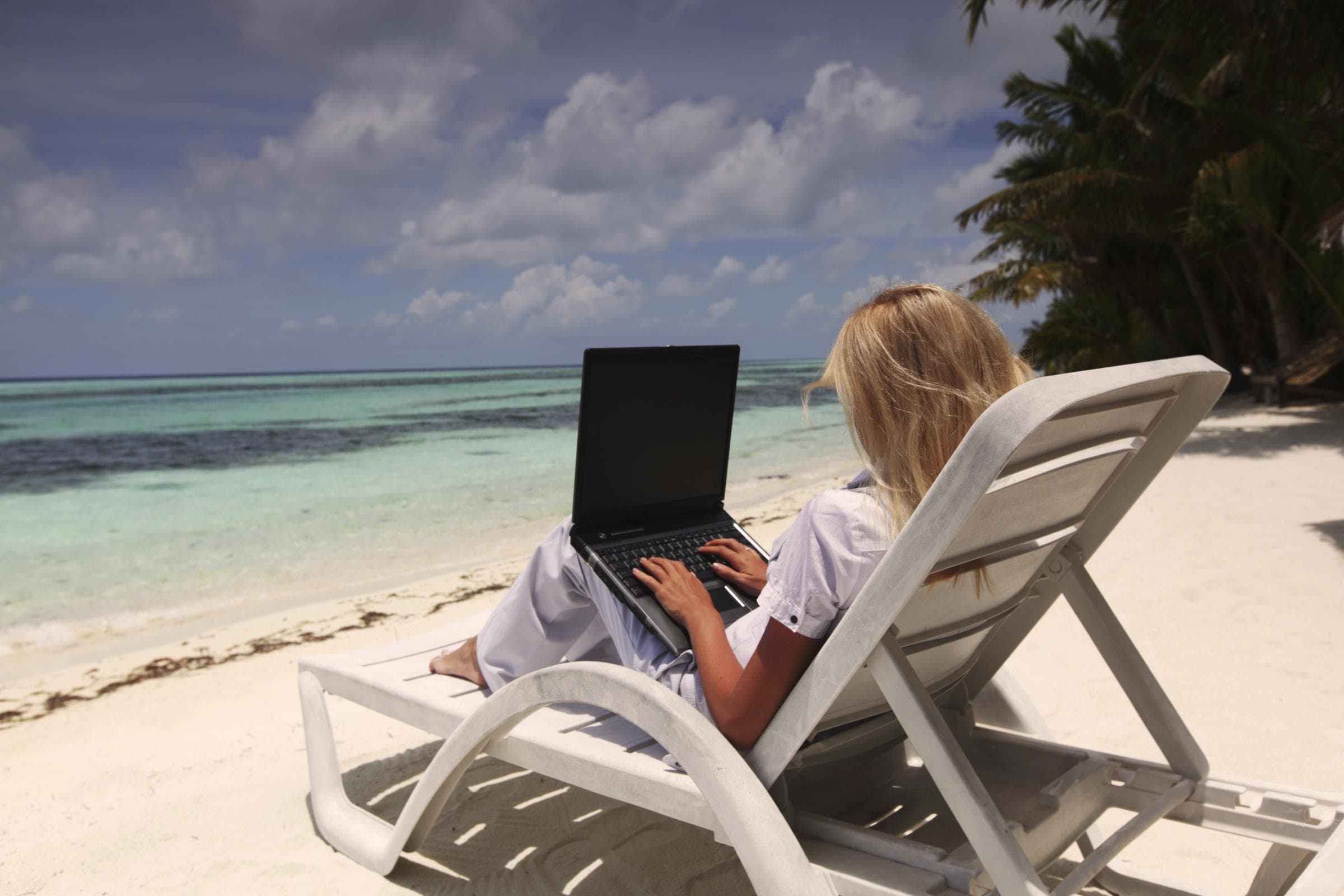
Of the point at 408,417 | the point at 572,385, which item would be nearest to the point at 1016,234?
the point at 408,417

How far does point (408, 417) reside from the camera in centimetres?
2869

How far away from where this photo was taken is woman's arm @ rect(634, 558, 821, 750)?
1593 mm

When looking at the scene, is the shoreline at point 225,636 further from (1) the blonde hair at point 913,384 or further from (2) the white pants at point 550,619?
(1) the blonde hair at point 913,384

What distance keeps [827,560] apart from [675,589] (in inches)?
19.9

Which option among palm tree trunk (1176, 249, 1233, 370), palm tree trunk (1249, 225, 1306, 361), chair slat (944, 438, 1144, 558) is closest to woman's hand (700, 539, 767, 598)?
chair slat (944, 438, 1144, 558)

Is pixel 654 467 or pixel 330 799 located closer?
pixel 654 467

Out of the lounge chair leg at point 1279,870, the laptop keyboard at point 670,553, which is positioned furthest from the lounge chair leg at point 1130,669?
the laptop keyboard at point 670,553

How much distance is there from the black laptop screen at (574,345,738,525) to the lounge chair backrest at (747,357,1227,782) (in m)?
0.84

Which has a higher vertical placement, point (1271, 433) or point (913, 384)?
point (913, 384)

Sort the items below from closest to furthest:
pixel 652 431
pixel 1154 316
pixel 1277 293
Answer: pixel 652 431
pixel 1277 293
pixel 1154 316

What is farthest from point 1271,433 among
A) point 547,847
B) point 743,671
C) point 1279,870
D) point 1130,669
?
point 743,671

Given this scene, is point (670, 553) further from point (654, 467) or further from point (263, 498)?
point (263, 498)

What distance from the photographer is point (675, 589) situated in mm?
1984

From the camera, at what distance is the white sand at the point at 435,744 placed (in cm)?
240
